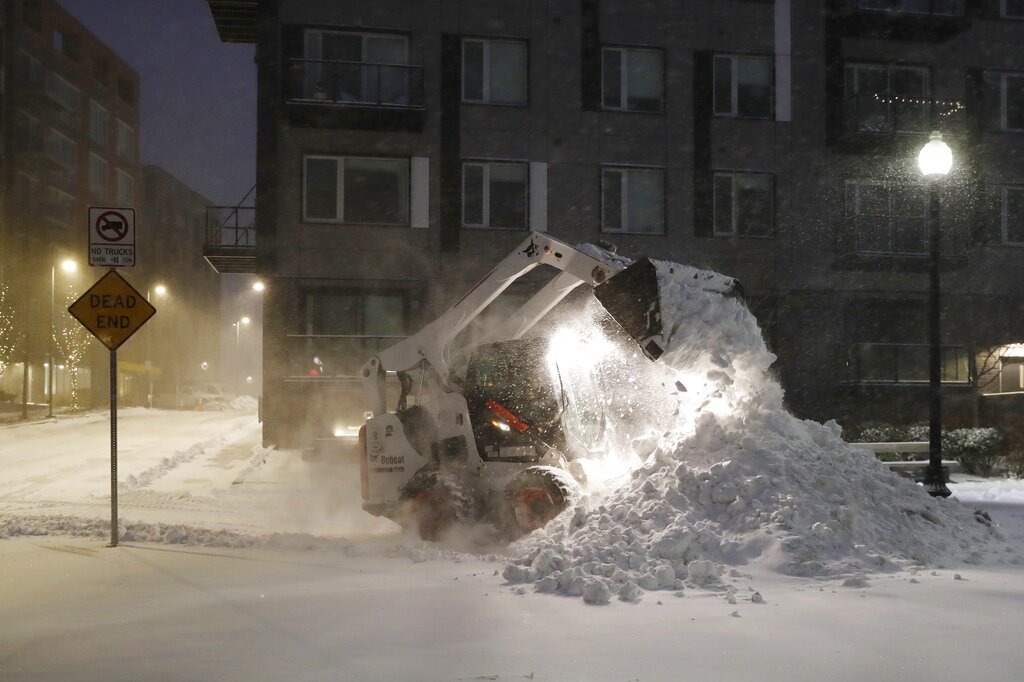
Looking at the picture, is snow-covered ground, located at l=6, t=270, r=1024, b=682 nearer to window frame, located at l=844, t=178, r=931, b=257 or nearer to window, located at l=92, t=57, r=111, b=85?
window frame, located at l=844, t=178, r=931, b=257

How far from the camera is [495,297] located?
1111cm

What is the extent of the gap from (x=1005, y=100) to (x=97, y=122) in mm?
59562

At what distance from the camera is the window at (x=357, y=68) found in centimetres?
2470

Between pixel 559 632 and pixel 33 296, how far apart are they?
189 feet

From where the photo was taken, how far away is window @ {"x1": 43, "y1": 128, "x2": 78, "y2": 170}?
2388 inches

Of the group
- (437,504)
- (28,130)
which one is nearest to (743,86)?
(437,504)

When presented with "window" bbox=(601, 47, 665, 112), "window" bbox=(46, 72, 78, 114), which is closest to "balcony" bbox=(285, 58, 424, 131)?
"window" bbox=(601, 47, 665, 112)

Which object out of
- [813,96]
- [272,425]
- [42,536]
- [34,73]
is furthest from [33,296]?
[42,536]

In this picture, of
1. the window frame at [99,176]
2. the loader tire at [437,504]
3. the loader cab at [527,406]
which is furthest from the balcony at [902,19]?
the window frame at [99,176]

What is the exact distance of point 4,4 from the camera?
188 feet

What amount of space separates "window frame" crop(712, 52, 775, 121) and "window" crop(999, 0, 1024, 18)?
738cm

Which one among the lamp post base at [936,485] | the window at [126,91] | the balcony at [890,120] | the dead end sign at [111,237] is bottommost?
the lamp post base at [936,485]

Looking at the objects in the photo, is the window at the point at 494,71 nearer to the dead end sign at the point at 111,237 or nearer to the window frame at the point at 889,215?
the window frame at the point at 889,215

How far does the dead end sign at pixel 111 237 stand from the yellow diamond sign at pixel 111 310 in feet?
0.55
